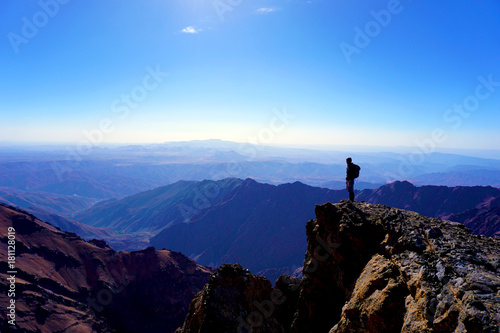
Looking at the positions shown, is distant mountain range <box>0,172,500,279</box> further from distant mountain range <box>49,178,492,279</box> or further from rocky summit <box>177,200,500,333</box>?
rocky summit <box>177,200,500,333</box>

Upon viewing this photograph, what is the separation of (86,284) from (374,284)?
71.5m

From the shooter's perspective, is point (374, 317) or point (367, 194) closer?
point (374, 317)

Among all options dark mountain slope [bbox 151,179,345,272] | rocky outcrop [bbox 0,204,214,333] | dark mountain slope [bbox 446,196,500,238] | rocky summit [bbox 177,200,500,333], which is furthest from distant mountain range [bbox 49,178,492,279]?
rocky summit [bbox 177,200,500,333]

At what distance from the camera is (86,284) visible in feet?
194

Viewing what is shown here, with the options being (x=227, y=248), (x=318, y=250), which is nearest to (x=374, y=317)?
(x=318, y=250)

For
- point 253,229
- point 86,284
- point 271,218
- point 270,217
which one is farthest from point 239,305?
point 270,217

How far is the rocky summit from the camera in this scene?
638 cm

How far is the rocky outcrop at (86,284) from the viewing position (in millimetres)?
43000

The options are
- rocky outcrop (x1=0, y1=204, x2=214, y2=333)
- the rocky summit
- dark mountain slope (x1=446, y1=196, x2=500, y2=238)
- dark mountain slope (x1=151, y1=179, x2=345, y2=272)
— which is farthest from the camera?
dark mountain slope (x1=151, y1=179, x2=345, y2=272)

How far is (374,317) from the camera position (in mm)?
8305

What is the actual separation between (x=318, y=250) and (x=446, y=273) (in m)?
8.17

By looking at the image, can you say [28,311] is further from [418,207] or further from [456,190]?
[456,190]

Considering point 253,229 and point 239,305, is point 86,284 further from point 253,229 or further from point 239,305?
point 253,229

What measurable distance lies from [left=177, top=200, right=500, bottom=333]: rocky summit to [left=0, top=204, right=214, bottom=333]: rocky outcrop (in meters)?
42.9
